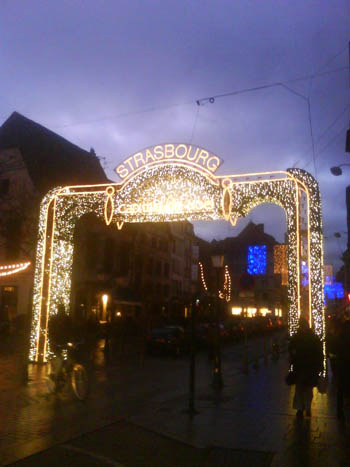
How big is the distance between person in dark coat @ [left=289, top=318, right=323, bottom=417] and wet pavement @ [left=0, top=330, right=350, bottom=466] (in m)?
0.28

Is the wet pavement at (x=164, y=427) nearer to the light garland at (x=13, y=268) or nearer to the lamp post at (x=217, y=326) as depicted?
the lamp post at (x=217, y=326)

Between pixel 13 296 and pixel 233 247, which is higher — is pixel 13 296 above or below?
below

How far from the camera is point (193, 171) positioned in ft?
50.4

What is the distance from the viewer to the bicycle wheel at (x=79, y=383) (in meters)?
10.2

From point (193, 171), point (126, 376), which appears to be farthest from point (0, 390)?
point (193, 171)

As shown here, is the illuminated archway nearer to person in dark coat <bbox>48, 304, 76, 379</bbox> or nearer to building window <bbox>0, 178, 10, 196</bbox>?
person in dark coat <bbox>48, 304, 76, 379</bbox>

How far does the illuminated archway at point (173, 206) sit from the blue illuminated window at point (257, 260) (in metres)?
3.09

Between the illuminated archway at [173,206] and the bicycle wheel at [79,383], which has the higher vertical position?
the illuminated archway at [173,206]

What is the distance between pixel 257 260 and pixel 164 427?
10.6m

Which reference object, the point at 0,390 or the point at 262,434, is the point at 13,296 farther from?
the point at 262,434

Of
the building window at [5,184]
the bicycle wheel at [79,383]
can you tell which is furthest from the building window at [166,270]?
the bicycle wheel at [79,383]

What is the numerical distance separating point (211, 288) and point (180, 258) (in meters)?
42.6

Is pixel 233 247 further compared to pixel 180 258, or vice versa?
pixel 233 247

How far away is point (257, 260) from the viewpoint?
711 inches
